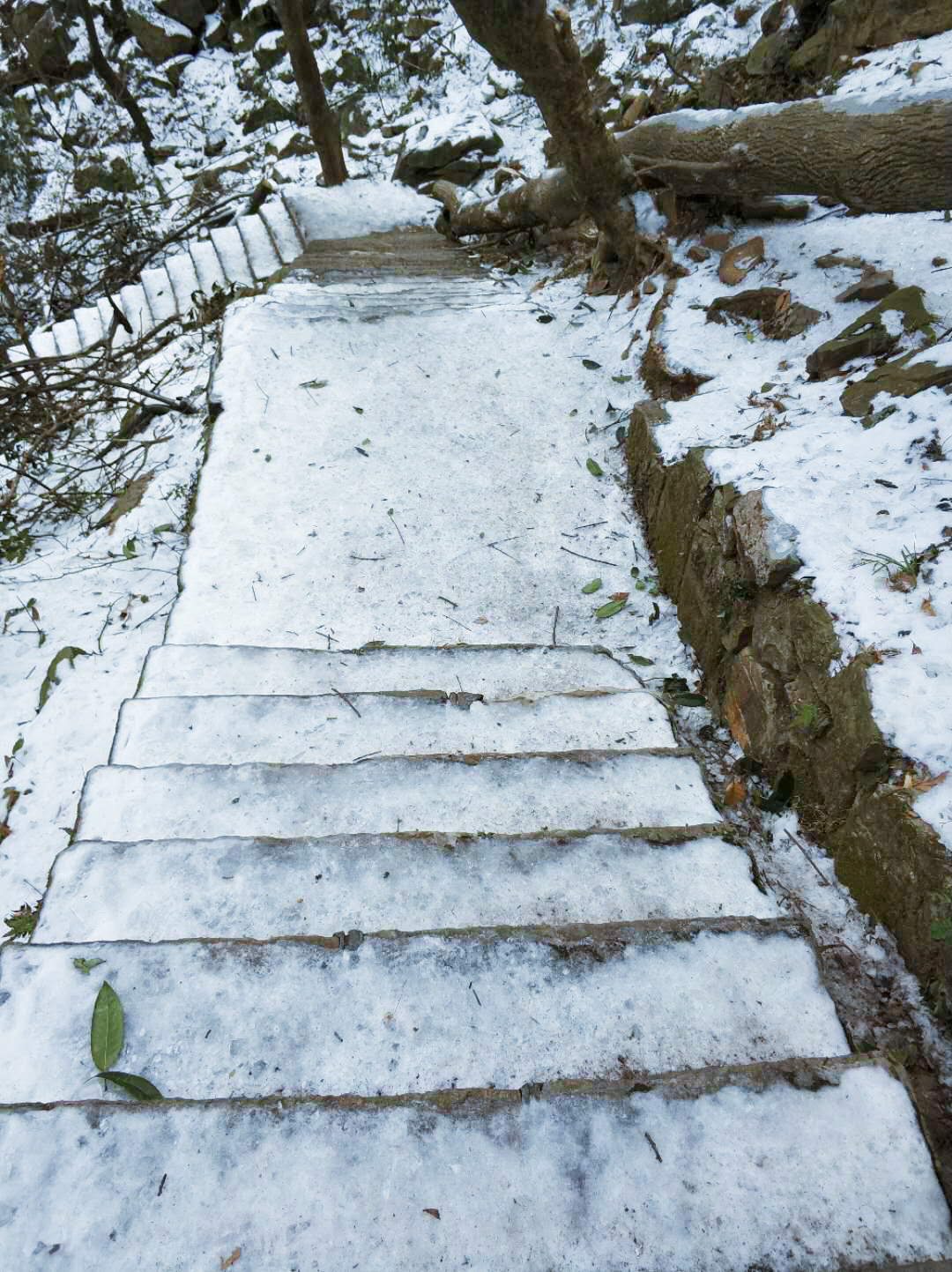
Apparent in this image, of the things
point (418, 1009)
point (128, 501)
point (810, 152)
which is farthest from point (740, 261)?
point (418, 1009)

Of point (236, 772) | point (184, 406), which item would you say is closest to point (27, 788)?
point (236, 772)

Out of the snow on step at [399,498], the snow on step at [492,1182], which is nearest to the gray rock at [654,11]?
the snow on step at [399,498]

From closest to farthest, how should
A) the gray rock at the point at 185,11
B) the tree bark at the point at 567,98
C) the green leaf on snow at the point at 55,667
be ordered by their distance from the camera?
the green leaf on snow at the point at 55,667, the tree bark at the point at 567,98, the gray rock at the point at 185,11

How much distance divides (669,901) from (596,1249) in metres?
0.74

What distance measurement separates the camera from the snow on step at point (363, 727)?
2.23m

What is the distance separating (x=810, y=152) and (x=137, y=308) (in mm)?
7022

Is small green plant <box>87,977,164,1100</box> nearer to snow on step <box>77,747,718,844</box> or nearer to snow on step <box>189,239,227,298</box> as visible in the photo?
snow on step <box>77,747,718,844</box>

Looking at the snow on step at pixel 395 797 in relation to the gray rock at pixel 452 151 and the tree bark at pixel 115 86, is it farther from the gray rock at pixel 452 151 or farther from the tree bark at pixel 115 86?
the tree bark at pixel 115 86

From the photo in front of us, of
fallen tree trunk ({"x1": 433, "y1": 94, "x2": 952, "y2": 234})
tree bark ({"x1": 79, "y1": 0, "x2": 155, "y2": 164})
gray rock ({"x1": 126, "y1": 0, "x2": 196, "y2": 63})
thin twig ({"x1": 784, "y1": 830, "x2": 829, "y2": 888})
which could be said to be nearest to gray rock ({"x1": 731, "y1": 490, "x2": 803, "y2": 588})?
thin twig ({"x1": 784, "y1": 830, "x2": 829, "y2": 888})

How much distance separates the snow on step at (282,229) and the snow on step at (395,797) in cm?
707

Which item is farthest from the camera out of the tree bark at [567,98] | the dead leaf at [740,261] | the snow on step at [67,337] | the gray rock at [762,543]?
the snow on step at [67,337]

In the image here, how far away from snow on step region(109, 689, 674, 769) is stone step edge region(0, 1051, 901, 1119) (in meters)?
1.08

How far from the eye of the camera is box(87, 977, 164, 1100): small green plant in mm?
1271

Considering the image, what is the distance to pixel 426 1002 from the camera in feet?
4.55
